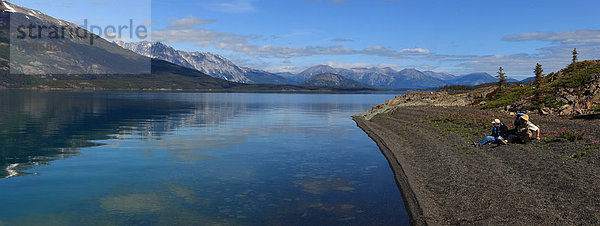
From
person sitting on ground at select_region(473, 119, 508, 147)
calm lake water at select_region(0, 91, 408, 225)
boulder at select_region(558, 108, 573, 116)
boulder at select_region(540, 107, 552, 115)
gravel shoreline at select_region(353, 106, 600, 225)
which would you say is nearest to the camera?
gravel shoreline at select_region(353, 106, 600, 225)

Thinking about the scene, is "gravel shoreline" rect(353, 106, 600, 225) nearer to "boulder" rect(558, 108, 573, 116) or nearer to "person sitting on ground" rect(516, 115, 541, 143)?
"person sitting on ground" rect(516, 115, 541, 143)

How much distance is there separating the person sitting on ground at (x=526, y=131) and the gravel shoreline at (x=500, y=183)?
769 millimetres

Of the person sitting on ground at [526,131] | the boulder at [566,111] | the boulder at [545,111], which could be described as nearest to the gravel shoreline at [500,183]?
the person sitting on ground at [526,131]

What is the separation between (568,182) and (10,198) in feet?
92.5

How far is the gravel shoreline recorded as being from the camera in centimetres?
1511

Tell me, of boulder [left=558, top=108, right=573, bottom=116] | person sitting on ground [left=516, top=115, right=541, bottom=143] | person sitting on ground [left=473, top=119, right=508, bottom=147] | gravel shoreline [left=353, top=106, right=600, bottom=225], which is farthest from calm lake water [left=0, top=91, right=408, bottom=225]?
boulder [left=558, top=108, right=573, bottom=116]

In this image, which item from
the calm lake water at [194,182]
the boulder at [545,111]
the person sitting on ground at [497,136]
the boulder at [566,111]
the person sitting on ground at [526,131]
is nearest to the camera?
the calm lake water at [194,182]

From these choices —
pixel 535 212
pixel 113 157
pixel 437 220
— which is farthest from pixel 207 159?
pixel 535 212

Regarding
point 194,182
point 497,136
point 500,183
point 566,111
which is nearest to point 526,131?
point 497,136

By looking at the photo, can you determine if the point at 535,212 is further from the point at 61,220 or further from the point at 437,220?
the point at 61,220

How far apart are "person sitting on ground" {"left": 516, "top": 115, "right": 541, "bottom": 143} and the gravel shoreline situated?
77 cm

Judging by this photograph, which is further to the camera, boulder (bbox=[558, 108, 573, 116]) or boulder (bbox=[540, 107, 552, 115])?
boulder (bbox=[540, 107, 552, 115])

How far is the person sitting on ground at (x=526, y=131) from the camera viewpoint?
29328 millimetres

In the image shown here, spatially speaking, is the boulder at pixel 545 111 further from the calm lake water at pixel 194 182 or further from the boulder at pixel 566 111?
the calm lake water at pixel 194 182
